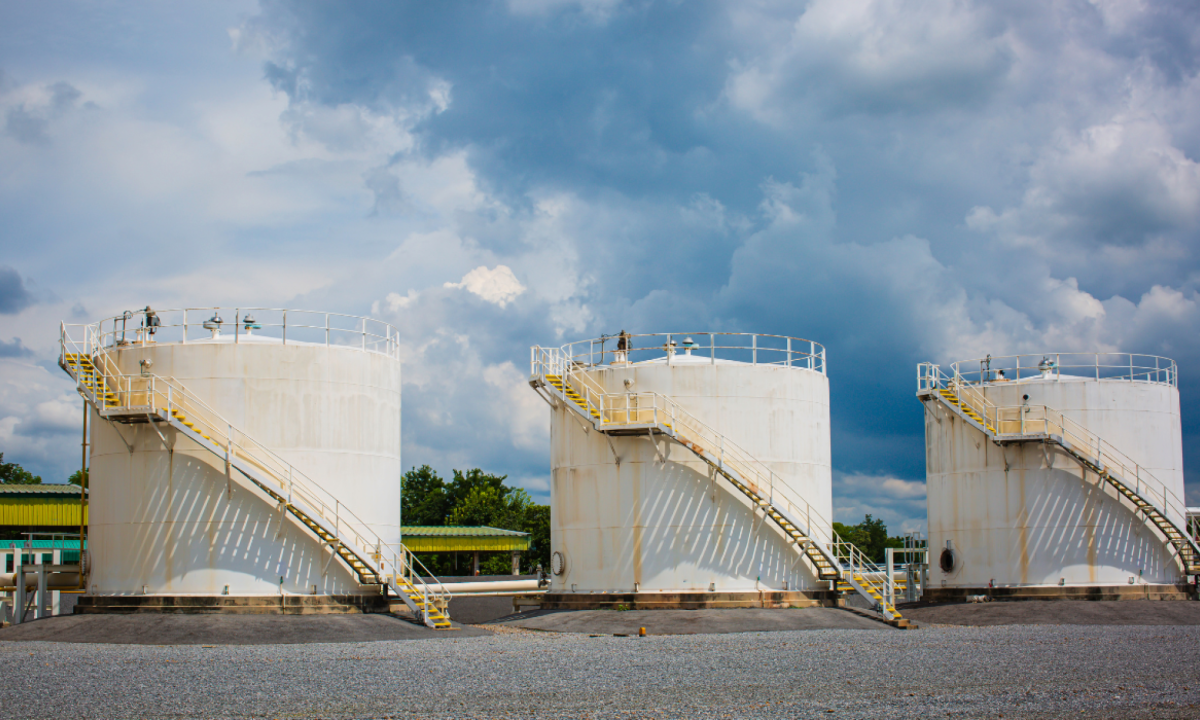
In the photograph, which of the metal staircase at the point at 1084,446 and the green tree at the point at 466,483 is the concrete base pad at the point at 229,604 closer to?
the metal staircase at the point at 1084,446

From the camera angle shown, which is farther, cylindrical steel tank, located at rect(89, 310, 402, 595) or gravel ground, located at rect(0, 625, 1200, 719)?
cylindrical steel tank, located at rect(89, 310, 402, 595)

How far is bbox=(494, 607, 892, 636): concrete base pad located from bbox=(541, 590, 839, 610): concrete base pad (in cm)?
37

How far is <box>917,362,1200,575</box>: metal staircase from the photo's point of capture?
117 feet

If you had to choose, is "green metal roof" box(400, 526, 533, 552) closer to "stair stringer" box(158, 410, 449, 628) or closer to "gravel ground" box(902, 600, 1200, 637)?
"stair stringer" box(158, 410, 449, 628)

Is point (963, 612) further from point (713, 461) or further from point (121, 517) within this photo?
point (121, 517)

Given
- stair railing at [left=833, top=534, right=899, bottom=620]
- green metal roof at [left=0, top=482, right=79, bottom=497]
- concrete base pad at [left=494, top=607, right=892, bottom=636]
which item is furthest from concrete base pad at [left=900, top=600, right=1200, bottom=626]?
green metal roof at [left=0, top=482, right=79, bottom=497]

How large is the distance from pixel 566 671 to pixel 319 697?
15.9ft

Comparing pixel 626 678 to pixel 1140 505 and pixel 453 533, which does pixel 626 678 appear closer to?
pixel 1140 505

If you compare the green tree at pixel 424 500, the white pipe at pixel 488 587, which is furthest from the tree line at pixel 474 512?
the white pipe at pixel 488 587

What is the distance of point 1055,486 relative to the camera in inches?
1431

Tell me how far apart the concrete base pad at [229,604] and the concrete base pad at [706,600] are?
6.85 m

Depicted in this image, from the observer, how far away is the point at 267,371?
30594mm

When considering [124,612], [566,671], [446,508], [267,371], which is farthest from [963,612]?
[446,508]

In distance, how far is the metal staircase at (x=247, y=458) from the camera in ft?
95.8
